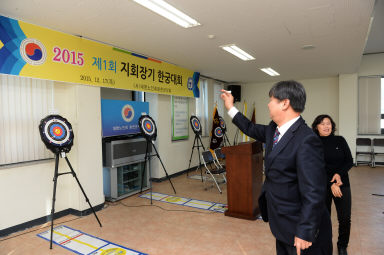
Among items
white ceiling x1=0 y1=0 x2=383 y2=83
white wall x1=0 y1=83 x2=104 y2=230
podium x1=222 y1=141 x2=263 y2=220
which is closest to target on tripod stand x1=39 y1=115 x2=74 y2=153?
white wall x1=0 y1=83 x2=104 y2=230

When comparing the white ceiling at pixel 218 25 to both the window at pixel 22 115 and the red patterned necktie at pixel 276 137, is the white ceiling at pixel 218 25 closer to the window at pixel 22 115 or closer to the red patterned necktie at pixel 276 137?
the window at pixel 22 115

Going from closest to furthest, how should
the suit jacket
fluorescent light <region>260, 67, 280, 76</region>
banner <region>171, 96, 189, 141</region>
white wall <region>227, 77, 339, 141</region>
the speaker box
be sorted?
the suit jacket
banner <region>171, 96, 189, 141</region>
fluorescent light <region>260, 67, 280, 76</region>
white wall <region>227, 77, 339, 141</region>
the speaker box

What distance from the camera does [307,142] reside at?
123cm

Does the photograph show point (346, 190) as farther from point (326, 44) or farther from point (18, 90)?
point (18, 90)

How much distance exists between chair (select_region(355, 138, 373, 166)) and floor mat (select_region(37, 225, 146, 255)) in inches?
286

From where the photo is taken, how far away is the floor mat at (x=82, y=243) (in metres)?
2.76

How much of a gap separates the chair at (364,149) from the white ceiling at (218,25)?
3413mm

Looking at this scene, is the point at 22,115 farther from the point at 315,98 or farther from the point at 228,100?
the point at 315,98

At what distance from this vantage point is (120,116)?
483cm

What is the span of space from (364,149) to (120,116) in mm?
7079

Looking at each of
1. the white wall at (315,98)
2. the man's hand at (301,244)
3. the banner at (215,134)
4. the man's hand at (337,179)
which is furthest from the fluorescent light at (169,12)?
the white wall at (315,98)

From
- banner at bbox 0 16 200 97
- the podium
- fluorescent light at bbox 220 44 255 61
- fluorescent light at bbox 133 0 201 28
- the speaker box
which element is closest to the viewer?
fluorescent light at bbox 133 0 201 28

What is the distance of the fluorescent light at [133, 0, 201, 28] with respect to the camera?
2.68 m

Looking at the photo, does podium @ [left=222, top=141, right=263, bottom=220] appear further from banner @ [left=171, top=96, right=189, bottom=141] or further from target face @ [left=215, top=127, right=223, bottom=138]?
target face @ [left=215, top=127, right=223, bottom=138]
